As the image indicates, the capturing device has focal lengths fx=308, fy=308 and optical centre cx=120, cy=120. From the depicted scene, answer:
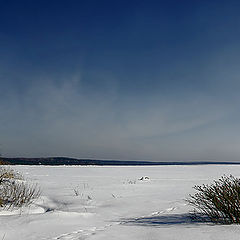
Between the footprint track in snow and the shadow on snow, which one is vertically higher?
the shadow on snow

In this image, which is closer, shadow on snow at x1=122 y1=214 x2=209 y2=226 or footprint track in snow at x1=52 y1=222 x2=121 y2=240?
footprint track in snow at x1=52 y1=222 x2=121 y2=240

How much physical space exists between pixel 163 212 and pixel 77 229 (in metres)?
2.61

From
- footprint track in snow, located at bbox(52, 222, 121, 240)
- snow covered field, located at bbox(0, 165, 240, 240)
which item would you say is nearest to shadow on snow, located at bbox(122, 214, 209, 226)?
snow covered field, located at bbox(0, 165, 240, 240)

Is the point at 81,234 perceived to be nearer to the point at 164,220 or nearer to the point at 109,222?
the point at 109,222

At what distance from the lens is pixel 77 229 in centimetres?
579

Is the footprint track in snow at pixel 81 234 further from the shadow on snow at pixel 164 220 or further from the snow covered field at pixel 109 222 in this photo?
the shadow on snow at pixel 164 220

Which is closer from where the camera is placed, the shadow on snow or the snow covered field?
the snow covered field

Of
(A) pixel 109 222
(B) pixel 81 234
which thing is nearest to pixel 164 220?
(A) pixel 109 222

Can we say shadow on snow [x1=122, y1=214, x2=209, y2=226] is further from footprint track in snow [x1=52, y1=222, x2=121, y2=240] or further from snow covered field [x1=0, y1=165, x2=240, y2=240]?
Result: footprint track in snow [x1=52, y1=222, x2=121, y2=240]

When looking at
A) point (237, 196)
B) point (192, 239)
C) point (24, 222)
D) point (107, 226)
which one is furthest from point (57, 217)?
point (237, 196)

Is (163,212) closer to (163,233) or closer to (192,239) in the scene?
(163,233)

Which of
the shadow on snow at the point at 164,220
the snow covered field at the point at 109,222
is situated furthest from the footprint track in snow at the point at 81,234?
the shadow on snow at the point at 164,220

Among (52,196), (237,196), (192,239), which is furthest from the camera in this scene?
(52,196)

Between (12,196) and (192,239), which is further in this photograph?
(12,196)
